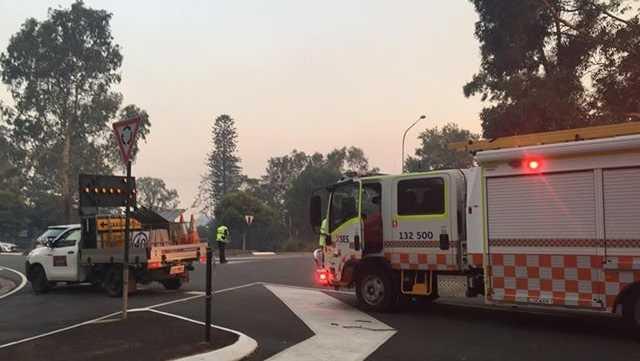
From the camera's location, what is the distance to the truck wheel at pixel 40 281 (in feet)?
55.5

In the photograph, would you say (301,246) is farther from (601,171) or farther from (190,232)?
(601,171)

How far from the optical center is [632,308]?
913cm

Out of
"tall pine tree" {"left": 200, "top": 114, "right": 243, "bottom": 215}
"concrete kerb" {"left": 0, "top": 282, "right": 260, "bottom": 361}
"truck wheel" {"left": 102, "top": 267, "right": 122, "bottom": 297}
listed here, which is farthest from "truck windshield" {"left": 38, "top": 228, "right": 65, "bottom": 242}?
"tall pine tree" {"left": 200, "top": 114, "right": 243, "bottom": 215}

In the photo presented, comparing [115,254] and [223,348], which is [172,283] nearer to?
[115,254]

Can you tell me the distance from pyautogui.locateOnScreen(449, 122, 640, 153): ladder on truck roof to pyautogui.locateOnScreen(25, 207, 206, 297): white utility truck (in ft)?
25.0

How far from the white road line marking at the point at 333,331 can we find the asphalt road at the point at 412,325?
0.16m

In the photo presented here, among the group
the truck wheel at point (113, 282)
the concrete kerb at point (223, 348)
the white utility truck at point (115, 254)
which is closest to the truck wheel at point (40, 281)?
the white utility truck at point (115, 254)

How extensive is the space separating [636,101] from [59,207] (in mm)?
65924

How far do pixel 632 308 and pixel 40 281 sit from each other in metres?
14.0

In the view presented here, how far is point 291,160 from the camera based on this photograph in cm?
11188

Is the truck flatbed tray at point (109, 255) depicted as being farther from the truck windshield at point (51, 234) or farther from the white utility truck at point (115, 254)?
the truck windshield at point (51, 234)

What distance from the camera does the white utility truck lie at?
50.2 ft

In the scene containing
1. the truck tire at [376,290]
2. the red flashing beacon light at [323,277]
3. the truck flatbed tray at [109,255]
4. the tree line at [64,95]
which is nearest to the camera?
the truck tire at [376,290]

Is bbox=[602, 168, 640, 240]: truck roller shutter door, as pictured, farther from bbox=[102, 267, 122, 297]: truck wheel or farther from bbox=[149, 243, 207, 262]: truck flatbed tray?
bbox=[102, 267, 122, 297]: truck wheel
